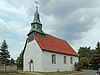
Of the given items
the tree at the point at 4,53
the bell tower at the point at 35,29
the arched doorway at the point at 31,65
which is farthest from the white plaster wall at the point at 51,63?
the tree at the point at 4,53

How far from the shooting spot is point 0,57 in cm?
6438

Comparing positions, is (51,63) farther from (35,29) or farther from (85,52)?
(85,52)

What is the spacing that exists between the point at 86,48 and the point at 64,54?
181 ft

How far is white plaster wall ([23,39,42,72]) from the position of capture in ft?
123

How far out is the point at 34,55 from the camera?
1531 inches

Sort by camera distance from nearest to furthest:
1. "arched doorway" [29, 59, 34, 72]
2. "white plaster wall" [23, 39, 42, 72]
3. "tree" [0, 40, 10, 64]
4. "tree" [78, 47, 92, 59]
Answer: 1. "white plaster wall" [23, 39, 42, 72]
2. "arched doorway" [29, 59, 34, 72]
3. "tree" [0, 40, 10, 64]
4. "tree" [78, 47, 92, 59]

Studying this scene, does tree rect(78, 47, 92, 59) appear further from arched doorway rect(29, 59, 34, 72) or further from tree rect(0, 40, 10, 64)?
arched doorway rect(29, 59, 34, 72)

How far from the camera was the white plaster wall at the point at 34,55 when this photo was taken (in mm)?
37344

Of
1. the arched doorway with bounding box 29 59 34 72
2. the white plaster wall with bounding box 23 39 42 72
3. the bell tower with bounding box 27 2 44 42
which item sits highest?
the bell tower with bounding box 27 2 44 42

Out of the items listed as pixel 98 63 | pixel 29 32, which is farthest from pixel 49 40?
pixel 98 63

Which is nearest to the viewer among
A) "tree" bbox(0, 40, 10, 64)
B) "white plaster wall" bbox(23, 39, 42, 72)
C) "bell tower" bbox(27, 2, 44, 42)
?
"white plaster wall" bbox(23, 39, 42, 72)

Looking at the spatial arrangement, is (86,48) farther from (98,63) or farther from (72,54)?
(72,54)

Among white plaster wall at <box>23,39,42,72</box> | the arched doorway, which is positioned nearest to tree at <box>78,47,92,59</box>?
white plaster wall at <box>23,39,42,72</box>

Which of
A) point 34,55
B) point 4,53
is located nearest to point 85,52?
point 4,53
